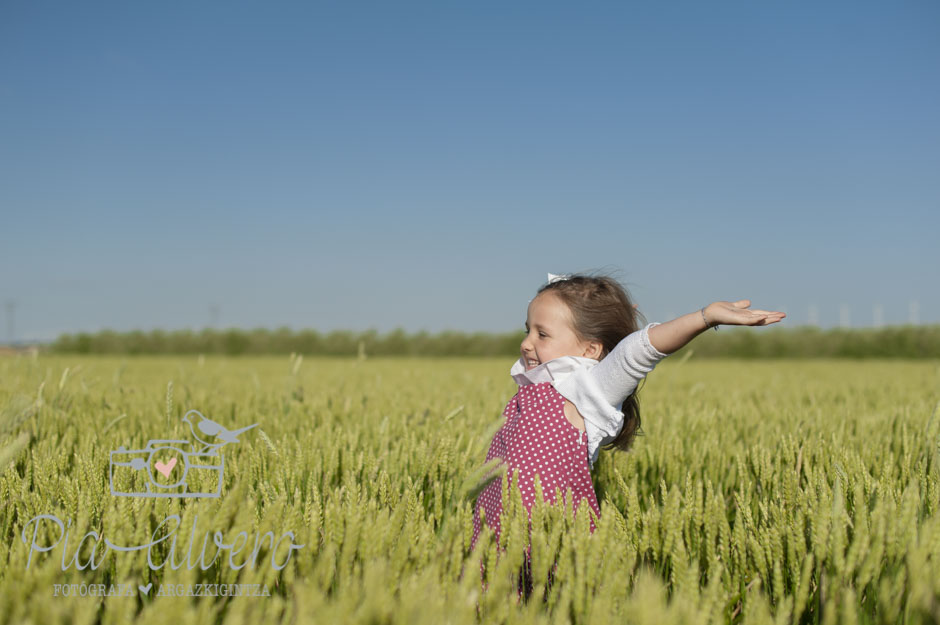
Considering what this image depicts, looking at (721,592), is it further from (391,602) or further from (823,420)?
(823,420)

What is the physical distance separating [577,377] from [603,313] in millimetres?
254

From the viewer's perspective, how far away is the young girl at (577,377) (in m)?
1.48

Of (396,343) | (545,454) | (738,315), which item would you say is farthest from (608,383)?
(396,343)

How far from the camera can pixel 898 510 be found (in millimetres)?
1381

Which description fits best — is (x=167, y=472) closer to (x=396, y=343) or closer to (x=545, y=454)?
(x=545, y=454)

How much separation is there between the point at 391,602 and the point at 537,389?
1006mm

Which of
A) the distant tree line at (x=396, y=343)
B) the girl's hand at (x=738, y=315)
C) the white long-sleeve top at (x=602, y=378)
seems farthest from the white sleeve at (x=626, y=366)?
the distant tree line at (x=396, y=343)

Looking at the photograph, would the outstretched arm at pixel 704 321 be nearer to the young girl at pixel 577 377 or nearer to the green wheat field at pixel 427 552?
the young girl at pixel 577 377

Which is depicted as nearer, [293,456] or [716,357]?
[293,456]

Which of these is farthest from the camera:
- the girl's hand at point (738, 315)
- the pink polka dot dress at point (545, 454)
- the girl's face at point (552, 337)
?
the girl's face at point (552, 337)

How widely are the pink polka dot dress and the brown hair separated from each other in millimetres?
242

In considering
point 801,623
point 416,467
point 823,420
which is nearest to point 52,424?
point 416,467

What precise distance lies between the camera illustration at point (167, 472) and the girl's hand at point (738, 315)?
124cm

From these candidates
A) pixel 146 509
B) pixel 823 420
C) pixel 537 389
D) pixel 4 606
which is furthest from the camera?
pixel 823 420
